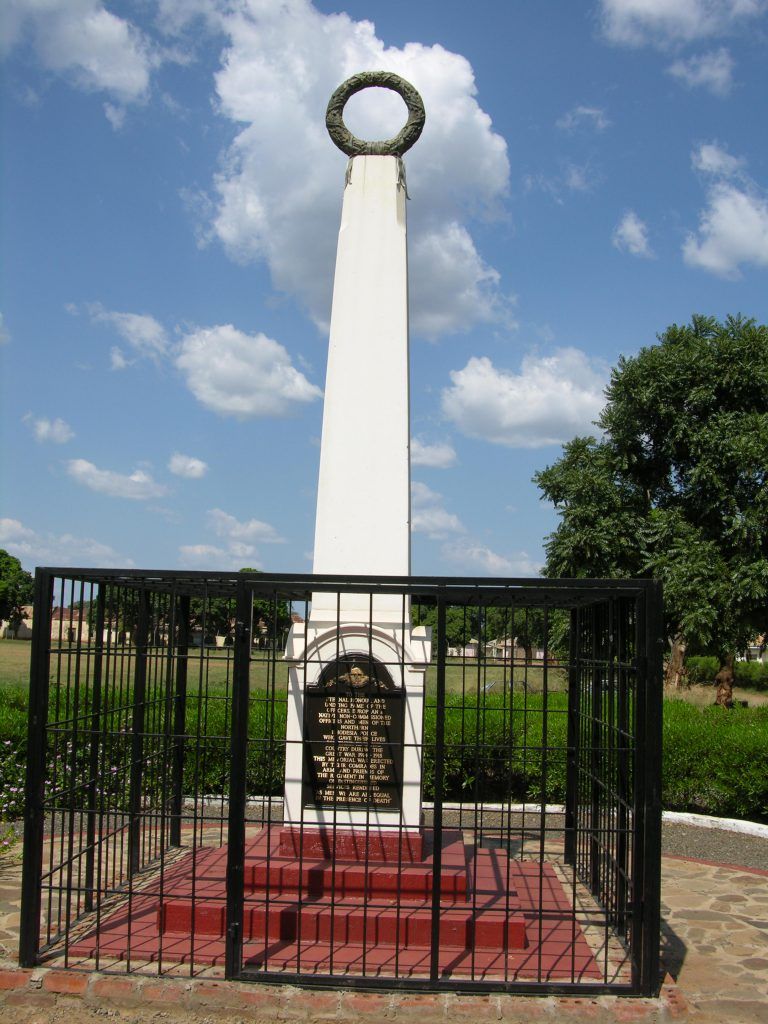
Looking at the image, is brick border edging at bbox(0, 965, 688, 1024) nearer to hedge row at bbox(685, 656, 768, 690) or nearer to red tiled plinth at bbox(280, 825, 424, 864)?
red tiled plinth at bbox(280, 825, 424, 864)

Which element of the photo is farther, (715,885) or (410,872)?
(715,885)

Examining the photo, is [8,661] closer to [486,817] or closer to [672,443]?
[672,443]

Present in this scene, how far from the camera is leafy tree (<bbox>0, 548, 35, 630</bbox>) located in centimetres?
5847

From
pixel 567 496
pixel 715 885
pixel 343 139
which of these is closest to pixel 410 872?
pixel 715 885

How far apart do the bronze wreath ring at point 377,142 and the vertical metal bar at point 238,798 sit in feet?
14.0

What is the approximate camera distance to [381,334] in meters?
7.23

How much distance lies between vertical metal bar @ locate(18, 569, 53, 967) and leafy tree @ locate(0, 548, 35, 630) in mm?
55686

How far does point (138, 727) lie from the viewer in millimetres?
6797

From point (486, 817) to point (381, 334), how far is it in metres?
6.61

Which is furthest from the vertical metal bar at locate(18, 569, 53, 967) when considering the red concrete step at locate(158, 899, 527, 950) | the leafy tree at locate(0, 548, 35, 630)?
the leafy tree at locate(0, 548, 35, 630)

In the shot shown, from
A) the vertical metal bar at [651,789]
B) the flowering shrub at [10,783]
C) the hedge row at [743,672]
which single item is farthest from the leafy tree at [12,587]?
the vertical metal bar at [651,789]

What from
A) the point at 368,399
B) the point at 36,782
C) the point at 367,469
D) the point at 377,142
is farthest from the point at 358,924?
the point at 377,142

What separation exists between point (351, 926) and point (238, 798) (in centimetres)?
133

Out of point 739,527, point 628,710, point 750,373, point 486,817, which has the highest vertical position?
point 750,373
